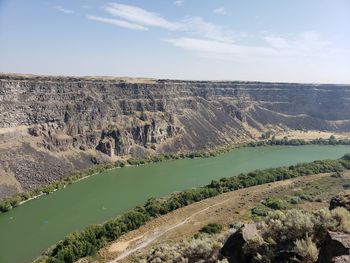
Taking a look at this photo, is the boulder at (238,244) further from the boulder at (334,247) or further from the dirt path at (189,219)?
the dirt path at (189,219)

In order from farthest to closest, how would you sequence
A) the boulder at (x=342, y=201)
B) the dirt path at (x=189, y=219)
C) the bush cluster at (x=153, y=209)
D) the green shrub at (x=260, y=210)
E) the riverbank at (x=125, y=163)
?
1. the riverbank at (x=125, y=163)
2. the green shrub at (x=260, y=210)
3. the dirt path at (x=189, y=219)
4. the bush cluster at (x=153, y=209)
5. the boulder at (x=342, y=201)

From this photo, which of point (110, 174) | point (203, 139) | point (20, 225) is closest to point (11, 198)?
point (20, 225)

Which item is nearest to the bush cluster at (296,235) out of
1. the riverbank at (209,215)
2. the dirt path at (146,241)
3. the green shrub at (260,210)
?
the riverbank at (209,215)

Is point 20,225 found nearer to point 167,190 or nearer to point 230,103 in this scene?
point 167,190

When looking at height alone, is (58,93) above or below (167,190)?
above

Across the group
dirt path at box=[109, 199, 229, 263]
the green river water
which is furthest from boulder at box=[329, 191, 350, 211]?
the green river water
